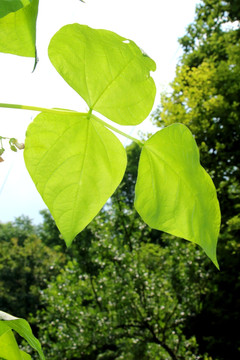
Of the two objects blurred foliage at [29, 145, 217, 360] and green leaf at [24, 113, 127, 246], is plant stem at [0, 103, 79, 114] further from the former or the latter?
blurred foliage at [29, 145, 217, 360]

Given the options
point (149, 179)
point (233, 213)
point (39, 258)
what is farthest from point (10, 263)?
point (149, 179)

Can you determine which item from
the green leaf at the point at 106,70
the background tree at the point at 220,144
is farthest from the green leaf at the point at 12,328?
the background tree at the point at 220,144

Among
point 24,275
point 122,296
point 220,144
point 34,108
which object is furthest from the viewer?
point 24,275

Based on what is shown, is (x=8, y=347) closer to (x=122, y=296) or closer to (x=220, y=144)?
(x=122, y=296)

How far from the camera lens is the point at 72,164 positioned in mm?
192

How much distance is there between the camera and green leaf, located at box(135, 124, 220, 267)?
0.66 ft

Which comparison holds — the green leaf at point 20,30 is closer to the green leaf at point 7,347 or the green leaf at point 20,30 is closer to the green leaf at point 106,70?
the green leaf at point 106,70

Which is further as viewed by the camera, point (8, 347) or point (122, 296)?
point (122, 296)

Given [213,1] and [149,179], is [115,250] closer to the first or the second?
[149,179]

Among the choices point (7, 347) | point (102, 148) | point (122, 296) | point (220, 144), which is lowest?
point (7, 347)

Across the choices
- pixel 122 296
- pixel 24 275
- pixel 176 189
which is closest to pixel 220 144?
pixel 122 296

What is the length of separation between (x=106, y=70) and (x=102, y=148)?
0.13 feet

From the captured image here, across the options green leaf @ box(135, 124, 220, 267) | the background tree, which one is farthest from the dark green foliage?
green leaf @ box(135, 124, 220, 267)

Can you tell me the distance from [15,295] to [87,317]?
6.19 metres
